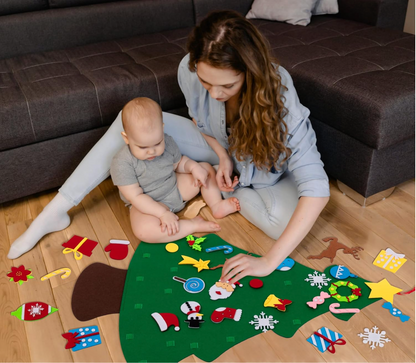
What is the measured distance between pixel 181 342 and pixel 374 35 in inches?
60.5

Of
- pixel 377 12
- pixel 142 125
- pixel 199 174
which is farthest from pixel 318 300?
pixel 377 12

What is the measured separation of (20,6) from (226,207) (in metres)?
1.37

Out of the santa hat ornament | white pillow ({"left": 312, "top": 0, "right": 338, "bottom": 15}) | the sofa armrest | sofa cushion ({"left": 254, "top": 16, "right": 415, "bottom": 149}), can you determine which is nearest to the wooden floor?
the santa hat ornament

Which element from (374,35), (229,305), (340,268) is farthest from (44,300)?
(374,35)

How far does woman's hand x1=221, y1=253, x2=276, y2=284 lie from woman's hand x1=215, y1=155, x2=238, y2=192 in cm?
36

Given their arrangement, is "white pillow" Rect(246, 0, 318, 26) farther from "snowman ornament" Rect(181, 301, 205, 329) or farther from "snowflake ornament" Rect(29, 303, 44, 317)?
"snowflake ornament" Rect(29, 303, 44, 317)

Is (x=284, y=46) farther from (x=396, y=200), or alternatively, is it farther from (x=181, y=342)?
(x=181, y=342)

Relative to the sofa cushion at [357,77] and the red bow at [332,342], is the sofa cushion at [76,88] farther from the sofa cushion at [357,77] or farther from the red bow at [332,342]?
the red bow at [332,342]

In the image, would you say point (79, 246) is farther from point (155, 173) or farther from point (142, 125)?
point (142, 125)

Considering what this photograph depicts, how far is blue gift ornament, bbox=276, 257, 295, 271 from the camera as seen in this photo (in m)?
1.26

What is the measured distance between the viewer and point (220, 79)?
41.0 inches

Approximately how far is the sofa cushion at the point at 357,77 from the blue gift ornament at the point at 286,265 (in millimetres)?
457

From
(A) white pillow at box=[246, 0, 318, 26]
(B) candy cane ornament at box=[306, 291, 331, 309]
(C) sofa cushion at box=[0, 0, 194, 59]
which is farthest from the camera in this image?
(A) white pillow at box=[246, 0, 318, 26]

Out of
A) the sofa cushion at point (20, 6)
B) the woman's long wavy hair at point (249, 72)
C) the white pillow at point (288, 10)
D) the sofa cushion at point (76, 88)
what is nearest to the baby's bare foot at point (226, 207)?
the woman's long wavy hair at point (249, 72)
